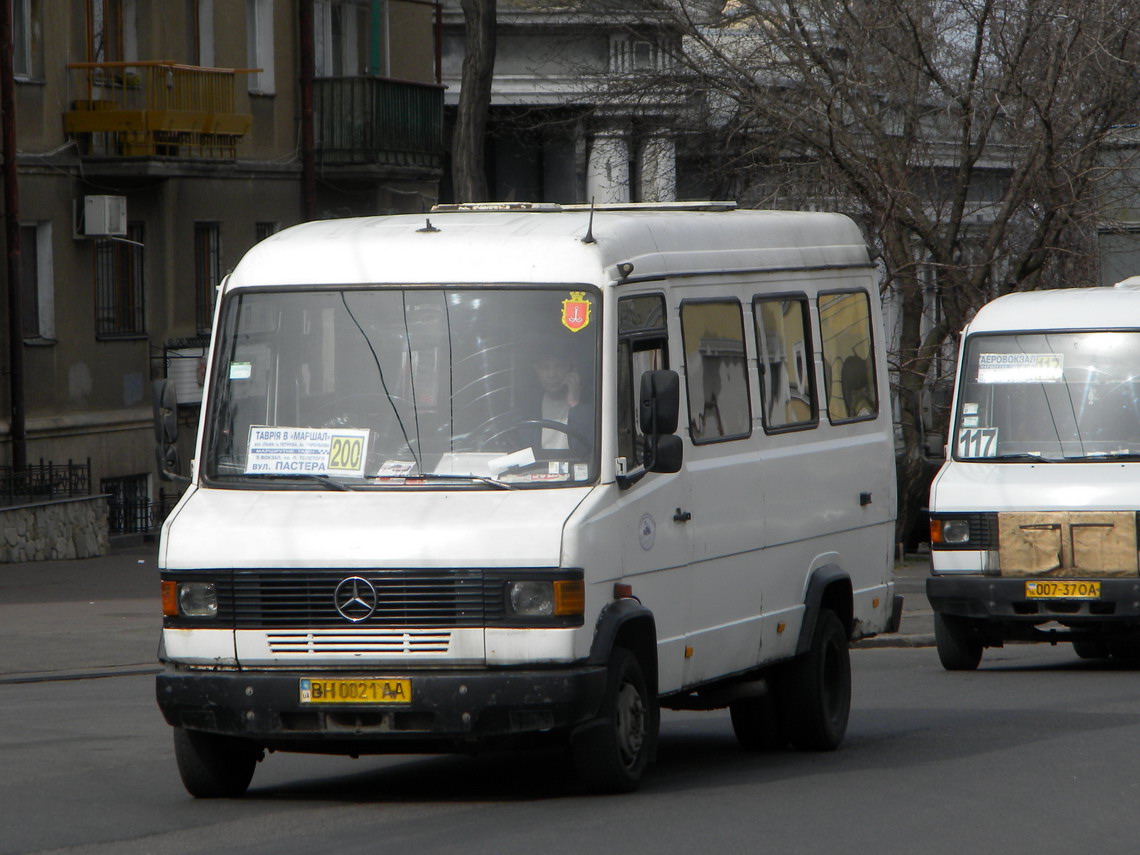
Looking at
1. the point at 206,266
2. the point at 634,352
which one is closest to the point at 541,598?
the point at 634,352

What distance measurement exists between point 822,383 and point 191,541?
12.2 feet

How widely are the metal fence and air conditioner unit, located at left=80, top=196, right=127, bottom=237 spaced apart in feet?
9.03

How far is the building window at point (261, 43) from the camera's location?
3008 cm

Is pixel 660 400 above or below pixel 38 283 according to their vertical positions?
below

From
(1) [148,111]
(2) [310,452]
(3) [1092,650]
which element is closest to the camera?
(2) [310,452]

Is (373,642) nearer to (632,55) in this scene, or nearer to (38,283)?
(38,283)

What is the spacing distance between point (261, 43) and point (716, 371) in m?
21.7

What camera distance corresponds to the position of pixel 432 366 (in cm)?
886

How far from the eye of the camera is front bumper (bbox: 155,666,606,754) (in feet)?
27.1

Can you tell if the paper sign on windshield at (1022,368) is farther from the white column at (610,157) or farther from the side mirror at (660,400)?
the white column at (610,157)

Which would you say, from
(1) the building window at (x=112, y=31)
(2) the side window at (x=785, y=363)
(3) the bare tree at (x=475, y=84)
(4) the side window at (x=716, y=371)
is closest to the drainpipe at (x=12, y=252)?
(1) the building window at (x=112, y=31)

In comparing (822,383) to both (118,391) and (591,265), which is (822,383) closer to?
(591,265)

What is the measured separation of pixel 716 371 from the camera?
983 cm

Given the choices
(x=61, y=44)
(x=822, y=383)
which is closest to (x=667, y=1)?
(x=61, y=44)
